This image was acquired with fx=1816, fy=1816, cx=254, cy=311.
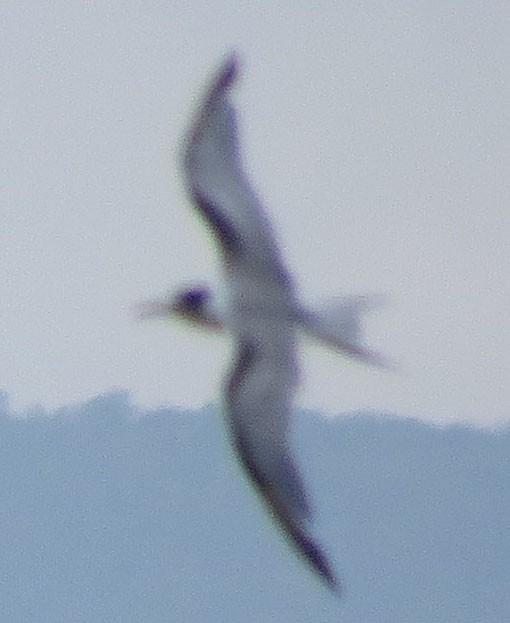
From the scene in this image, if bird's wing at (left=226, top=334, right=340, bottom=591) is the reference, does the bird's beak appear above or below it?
above

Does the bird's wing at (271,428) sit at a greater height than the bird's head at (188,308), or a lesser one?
lesser

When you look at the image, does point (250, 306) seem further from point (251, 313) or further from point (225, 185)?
point (225, 185)

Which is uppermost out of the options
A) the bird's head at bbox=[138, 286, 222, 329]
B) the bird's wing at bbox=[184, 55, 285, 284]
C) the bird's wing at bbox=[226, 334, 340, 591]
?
the bird's wing at bbox=[184, 55, 285, 284]

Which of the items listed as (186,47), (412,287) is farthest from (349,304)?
(186,47)

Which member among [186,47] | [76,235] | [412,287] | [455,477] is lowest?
[455,477]

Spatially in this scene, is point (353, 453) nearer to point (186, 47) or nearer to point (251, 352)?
point (251, 352)

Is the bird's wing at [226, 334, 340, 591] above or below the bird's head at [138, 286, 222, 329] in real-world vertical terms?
below

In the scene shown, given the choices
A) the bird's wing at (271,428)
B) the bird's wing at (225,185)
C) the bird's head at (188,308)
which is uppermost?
the bird's wing at (225,185)
